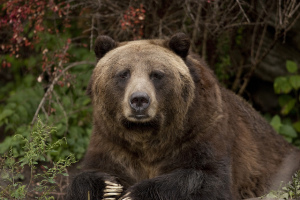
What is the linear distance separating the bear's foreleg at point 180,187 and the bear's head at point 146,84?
18.8 inches

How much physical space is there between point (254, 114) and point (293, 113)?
2634 mm

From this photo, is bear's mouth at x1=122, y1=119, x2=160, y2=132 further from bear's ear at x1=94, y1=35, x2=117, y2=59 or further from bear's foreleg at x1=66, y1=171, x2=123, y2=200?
bear's ear at x1=94, y1=35, x2=117, y2=59

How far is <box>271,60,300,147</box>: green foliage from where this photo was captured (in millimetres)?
7453

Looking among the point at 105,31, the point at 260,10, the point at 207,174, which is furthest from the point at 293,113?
the point at 207,174

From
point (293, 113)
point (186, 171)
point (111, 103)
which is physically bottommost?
point (293, 113)

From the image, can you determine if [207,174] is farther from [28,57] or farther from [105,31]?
[28,57]

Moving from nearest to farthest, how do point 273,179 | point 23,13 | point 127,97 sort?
point 127,97
point 273,179
point 23,13

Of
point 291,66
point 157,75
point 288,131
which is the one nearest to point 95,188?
point 157,75

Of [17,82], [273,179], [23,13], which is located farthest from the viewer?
[17,82]

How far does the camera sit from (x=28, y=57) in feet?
27.0

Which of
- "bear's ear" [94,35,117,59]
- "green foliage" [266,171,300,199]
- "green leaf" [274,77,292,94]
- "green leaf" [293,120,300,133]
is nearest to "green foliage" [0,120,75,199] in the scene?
"bear's ear" [94,35,117,59]

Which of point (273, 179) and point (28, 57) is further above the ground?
point (28, 57)

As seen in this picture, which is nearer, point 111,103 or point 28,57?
point 111,103

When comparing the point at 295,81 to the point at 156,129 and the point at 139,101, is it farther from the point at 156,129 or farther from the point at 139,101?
the point at 139,101
